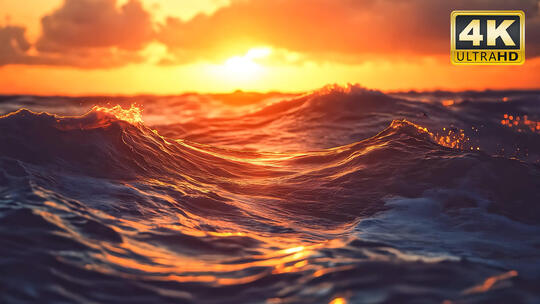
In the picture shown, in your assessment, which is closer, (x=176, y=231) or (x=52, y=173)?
(x=176, y=231)

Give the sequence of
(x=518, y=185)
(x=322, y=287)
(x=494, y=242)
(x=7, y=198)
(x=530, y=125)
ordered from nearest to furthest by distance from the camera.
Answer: (x=322, y=287) → (x=7, y=198) → (x=494, y=242) → (x=518, y=185) → (x=530, y=125)

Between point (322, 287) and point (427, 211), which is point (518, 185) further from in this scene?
point (322, 287)

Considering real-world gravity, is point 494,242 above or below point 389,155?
below

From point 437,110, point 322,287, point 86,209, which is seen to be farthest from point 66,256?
point 437,110

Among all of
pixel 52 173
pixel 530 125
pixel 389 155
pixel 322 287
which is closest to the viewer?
pixel 322 287

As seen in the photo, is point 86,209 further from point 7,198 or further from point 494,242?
point 494,242

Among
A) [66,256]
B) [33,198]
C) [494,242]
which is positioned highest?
[33,198]
